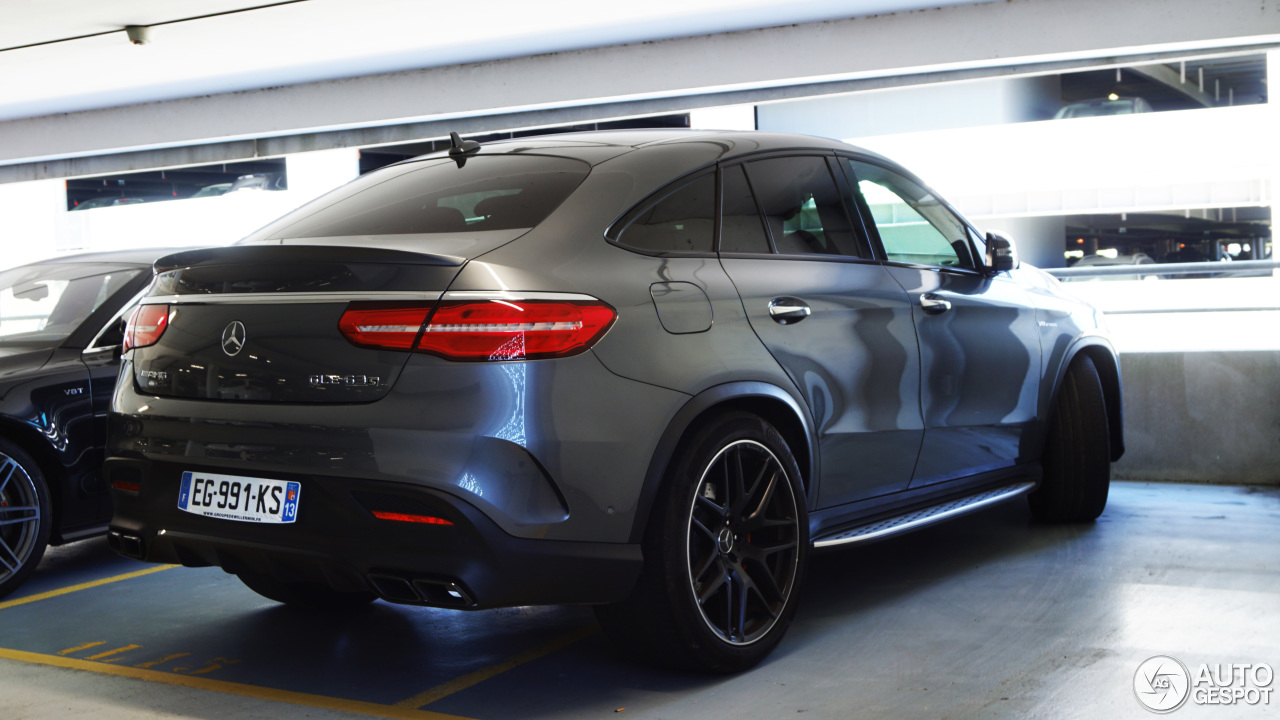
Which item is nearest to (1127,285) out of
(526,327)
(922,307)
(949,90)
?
(949,90)

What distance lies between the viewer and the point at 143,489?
120 inches

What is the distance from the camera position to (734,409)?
320 cm

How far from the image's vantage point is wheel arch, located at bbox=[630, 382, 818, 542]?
2.90 meters

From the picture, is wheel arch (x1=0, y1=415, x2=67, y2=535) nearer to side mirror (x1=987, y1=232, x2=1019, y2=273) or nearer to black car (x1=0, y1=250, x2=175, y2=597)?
black car (x1=0, y1=250, x2=175, y2=597)

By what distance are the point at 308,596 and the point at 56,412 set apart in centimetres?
140

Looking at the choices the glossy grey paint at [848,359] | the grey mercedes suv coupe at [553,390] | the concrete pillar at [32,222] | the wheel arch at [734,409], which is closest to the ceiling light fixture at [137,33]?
the grey mercedes suv coupe at [553,390]

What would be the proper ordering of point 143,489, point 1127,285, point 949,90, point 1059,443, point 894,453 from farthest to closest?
point 949,90 → point 1127,285 → point 1059,443 → point 894,453 → point 143,489

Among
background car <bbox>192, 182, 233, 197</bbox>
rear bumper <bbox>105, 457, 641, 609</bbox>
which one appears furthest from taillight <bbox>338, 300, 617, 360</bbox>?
background car <bbox>192, 182, 233, 197</bbox>

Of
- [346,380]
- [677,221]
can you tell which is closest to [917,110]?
[677,221]

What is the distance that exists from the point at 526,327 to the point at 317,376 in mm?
538

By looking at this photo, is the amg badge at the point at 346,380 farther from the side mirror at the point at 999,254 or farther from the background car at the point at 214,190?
the background car at the point at 214,190

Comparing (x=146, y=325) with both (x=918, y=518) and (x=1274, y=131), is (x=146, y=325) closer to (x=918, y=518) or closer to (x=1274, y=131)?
(x=918, y=518)

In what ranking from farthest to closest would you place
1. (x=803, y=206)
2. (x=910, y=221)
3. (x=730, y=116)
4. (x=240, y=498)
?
(x=730, y=116)
(x=910, y=221)
(x=803, y=206)
(x=240, y=498)

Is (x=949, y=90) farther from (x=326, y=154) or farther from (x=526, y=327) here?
(x=526, y=327)
